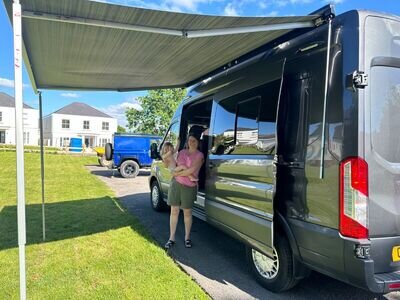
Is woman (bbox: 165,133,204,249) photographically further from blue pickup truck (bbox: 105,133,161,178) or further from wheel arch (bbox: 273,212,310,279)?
blue pickup truck (bbox: 105,133,161,178)

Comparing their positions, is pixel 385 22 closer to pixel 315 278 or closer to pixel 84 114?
pixel 315 278

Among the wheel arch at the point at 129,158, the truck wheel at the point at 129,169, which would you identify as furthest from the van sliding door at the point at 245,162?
the wheel arch at the point at 129,158

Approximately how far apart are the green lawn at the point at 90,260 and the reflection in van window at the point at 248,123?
1.65 meters

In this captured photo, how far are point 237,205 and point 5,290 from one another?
2.69m

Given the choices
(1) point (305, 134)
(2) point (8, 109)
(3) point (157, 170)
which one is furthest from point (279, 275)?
(2) point (8, 109)

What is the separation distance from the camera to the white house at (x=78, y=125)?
200 feet

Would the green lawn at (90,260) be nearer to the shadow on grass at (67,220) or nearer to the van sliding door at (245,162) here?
the shadow on grass at (67,220)

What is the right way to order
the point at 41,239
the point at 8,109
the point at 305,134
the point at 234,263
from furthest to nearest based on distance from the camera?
the point at 8,109 < the point at 41,239 < the point at 234,263 < the point at 305,134

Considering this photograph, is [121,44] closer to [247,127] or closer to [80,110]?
[247,127]

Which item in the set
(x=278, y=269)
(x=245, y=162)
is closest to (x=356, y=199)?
(x=278, y=269)

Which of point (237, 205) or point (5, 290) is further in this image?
point (237, 205)

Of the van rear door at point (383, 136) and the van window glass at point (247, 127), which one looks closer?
the van rear door at point (383, 136)

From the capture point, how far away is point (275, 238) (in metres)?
3.49

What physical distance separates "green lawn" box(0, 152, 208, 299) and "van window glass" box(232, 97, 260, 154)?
163 cm
